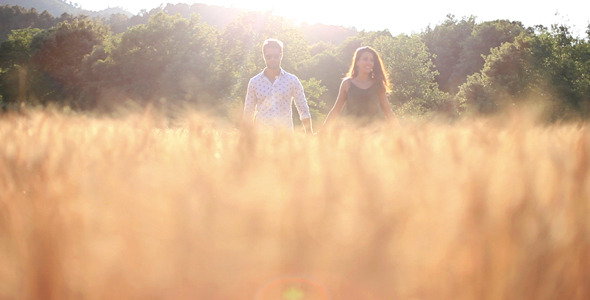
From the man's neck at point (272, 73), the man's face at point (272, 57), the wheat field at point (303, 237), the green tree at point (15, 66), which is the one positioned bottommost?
the green tree at point (15, 66)

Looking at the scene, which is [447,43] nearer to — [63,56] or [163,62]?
[163,62]

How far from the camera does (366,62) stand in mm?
6625

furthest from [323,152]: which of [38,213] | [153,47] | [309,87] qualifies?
[153,47]

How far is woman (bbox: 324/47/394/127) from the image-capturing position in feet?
21.3

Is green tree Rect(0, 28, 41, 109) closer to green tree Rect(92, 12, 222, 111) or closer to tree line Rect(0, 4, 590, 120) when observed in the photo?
tree line Rect(0, 4, 590, 120)

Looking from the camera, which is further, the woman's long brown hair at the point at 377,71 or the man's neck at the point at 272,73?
the woman's long brown hair at the point at 377,71

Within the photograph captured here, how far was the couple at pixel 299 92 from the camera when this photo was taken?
19.9 feet

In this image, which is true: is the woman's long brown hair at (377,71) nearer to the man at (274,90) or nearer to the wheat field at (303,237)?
the man at (274,90)

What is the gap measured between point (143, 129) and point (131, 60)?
49.8 m

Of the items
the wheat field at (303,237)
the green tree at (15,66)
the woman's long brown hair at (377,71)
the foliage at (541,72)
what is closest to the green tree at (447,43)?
the foliage at (541,72)

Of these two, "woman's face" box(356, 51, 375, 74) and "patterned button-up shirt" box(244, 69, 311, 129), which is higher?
"woman's face" box(356, 51, 375, 74)

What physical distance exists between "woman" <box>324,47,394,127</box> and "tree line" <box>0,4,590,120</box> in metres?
30.7

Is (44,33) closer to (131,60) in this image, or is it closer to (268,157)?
(131,60)

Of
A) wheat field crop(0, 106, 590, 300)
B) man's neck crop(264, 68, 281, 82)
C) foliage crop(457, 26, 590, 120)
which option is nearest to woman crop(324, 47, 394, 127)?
man's neck crop(264, 68, 281, 82)
